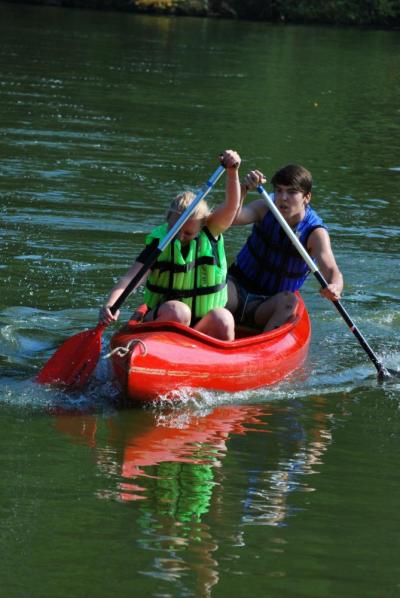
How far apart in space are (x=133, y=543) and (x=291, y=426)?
182 cm

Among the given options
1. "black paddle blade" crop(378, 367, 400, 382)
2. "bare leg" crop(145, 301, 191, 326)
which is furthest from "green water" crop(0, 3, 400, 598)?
"bare leg" crop(145, 301, 191, 326)

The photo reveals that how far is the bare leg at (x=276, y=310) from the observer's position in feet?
22.5

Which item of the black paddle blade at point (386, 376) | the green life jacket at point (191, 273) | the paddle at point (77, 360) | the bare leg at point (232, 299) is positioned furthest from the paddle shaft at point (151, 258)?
the black paddle blade at point (386, 376)

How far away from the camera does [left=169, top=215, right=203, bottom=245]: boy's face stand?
6.07 metres

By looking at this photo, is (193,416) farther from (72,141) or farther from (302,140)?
(302,140)

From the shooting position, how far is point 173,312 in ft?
19.9

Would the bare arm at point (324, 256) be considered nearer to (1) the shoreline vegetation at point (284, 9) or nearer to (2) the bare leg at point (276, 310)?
(2) the bare leg at point (276, 310)

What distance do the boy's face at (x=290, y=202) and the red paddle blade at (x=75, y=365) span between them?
1362mm

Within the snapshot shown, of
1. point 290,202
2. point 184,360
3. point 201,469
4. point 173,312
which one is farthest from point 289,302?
point 201,469

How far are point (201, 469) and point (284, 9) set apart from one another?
32.9 m

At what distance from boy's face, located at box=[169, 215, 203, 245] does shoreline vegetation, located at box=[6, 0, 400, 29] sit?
1195 inches

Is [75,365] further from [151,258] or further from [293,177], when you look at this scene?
[293,177]

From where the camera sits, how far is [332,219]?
10570 millimetres

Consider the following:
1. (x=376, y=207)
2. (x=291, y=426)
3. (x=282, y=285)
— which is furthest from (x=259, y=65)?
(x=291, y=426)
